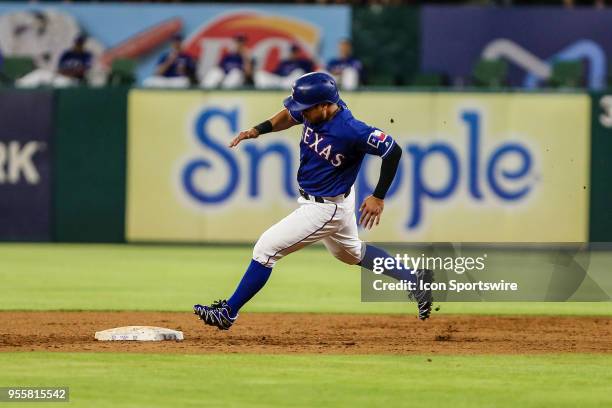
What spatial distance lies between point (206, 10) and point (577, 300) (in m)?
11.1

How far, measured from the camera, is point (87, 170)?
60.7ft

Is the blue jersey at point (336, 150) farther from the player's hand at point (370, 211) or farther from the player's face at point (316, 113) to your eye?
the player's hand at point (370, 211)

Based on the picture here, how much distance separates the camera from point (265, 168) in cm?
1841

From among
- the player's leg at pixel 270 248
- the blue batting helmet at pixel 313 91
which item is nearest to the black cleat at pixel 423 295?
the player's leg at pixel 270 248

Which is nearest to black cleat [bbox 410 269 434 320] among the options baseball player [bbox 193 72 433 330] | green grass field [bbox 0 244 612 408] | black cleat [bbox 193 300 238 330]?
baseball player [bbox 193 72 433 330]

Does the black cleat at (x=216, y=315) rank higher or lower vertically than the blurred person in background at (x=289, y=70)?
lower

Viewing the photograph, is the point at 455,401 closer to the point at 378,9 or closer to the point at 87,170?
the point at 87,170

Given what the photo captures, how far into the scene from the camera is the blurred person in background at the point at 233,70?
66.0ft

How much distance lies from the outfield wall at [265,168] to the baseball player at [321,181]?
27.9ft

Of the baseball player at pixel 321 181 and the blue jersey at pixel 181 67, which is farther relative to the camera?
the blue jersey at pixel 181 67

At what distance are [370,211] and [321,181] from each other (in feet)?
1.69

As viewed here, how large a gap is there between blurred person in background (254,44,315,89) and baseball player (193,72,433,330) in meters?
10.4

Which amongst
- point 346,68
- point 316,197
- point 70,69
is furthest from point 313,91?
point 70,69

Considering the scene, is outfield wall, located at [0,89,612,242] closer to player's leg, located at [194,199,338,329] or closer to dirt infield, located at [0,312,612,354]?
dirt infield, located at [0,312,612,354]
